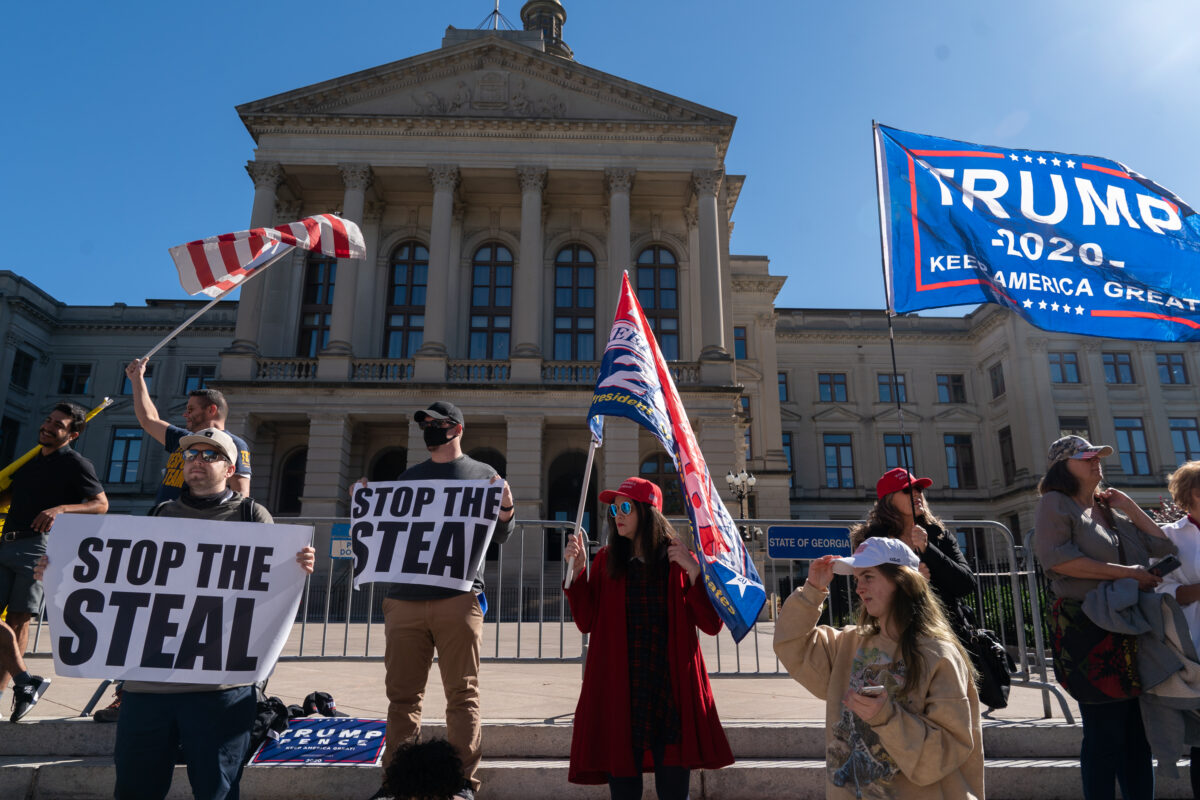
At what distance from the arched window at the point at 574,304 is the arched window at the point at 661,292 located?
6.57 feet

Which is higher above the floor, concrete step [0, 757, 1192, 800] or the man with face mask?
the man with face mask

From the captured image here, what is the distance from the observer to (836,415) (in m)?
46.9

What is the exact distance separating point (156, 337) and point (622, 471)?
34.0m

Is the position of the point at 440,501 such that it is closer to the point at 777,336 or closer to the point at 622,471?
the point at 622,471

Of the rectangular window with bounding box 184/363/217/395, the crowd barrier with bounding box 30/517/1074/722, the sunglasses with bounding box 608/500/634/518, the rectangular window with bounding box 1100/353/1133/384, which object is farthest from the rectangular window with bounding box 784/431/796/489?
the sunglasses with bounding box 608/500/634/518

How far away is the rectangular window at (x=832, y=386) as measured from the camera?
47.4 metres

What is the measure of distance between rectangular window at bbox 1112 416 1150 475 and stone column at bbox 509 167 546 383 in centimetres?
3529

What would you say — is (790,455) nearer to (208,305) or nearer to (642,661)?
(208,305)

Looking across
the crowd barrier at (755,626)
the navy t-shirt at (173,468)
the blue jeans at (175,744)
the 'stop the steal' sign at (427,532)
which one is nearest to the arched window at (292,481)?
the crowd barrier at (755,626)

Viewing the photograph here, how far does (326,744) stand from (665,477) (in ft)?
74.9

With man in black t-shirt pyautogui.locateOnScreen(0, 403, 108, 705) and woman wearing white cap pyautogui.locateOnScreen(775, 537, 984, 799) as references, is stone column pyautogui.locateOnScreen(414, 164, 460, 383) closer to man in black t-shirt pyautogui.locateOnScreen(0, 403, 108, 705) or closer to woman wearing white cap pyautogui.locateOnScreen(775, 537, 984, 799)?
man in black t-shirt pyautogui.locateOnScreen(0, 403, 108, 705)

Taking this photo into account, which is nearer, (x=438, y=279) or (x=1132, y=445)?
(x=438, y=279)

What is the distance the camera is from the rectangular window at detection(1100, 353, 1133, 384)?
143 feet

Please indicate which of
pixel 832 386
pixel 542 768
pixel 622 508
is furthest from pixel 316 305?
pixel 832 386
